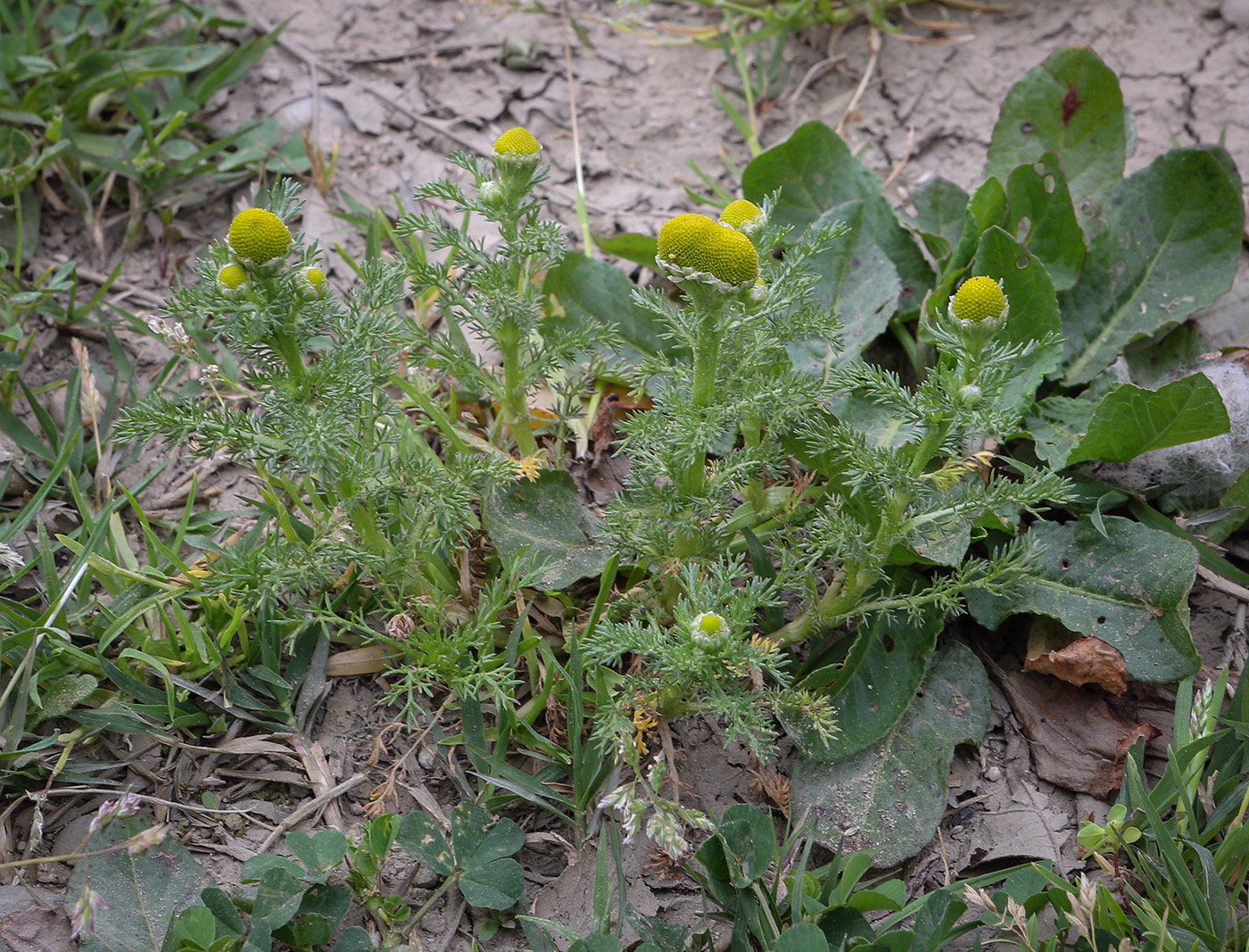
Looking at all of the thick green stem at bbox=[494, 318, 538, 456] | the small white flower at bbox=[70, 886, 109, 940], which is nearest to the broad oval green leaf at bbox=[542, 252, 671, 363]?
the thick green stem at bbox=[494, 318, 538, 456]

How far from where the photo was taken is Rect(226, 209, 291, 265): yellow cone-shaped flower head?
1696mm

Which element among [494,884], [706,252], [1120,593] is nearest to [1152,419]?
[1120,593]

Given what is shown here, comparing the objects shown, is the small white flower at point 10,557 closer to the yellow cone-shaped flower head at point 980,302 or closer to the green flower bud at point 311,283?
the green flower bud at point 311,283

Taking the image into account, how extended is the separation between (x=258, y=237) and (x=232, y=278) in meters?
0.12

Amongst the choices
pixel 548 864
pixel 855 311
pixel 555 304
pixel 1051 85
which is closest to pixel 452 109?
pixel 555 304

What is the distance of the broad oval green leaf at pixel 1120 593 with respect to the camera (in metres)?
2.15

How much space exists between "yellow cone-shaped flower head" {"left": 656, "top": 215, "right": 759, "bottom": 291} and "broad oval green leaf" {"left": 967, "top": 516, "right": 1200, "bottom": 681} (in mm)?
947

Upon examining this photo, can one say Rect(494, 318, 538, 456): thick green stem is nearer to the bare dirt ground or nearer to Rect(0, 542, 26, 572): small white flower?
the bare dirt ground

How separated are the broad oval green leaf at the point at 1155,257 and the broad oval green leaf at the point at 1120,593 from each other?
632 millimetres

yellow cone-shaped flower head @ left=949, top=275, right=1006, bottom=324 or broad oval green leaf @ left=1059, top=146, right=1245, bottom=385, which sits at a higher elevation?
yellow cone-shaped flower head @ left=949, top=275, right=1006, bottom=324

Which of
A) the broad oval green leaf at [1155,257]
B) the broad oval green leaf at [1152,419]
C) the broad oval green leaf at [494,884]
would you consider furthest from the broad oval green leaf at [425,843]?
the broad oval green leaf at [1155,257]

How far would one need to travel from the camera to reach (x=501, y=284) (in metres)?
2.16

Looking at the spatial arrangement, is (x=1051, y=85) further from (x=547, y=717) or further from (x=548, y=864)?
(x=548, y=864)

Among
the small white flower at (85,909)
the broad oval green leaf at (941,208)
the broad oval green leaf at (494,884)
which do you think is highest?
the broad oval green leaf at (941,208)
